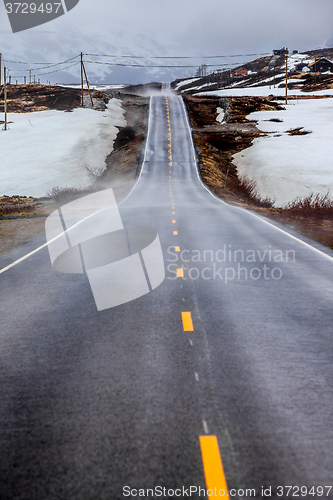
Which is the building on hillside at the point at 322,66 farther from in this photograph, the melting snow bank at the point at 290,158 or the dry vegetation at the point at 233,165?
the melting snow bank at the point at 290,158

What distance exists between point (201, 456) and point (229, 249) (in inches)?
343

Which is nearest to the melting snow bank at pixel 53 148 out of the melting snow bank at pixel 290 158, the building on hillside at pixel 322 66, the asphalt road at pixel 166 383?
the melting snow bank at pixel 290 158

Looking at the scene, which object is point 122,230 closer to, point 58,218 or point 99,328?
point 58,218

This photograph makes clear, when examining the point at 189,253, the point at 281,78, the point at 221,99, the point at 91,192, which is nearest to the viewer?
the point at 189,253

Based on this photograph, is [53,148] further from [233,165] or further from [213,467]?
[213,467]

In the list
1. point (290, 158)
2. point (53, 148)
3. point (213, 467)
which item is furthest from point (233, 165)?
point (213, 467)

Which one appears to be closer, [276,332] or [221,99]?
[276,332]

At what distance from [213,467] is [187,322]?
309 cm

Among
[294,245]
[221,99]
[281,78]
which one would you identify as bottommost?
[294,245]

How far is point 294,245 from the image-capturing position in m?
12.9

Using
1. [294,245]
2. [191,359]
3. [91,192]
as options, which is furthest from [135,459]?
[91,192]

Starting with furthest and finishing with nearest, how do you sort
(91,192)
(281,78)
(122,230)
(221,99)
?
(281,78) → (221,99) → (91,192) → (122,230)

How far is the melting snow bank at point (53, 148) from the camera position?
3562 centimetres

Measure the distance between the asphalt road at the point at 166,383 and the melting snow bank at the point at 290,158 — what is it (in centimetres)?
2519
